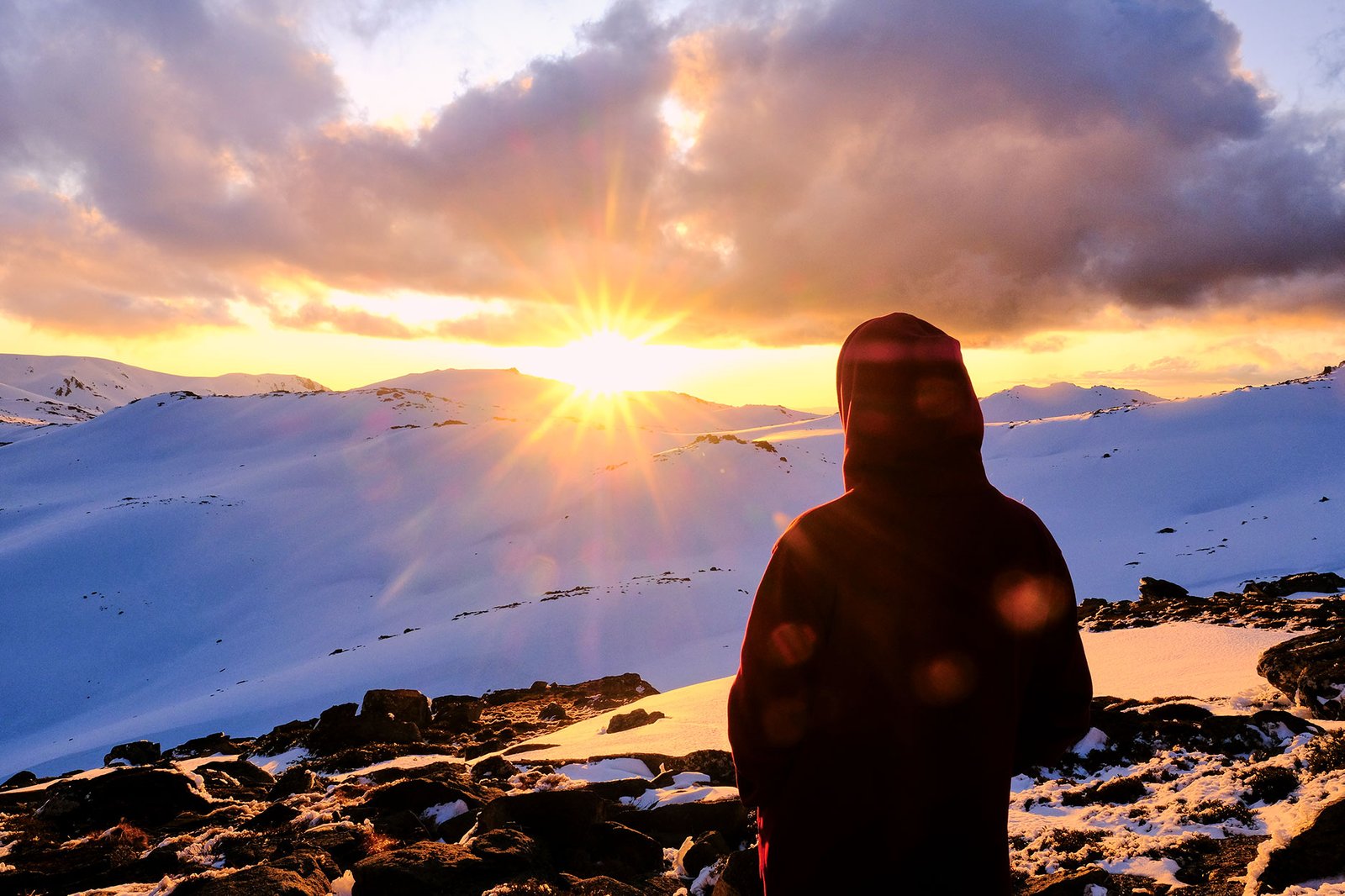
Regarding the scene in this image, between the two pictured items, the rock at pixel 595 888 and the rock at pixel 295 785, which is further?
the rock at pixel 295 785

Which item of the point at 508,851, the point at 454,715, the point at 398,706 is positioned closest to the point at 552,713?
the point at 454,715

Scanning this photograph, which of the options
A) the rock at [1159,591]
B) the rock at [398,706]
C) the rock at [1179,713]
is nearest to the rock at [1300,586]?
the rock at [1159,591]

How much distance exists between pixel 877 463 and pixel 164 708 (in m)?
Result: 33.2

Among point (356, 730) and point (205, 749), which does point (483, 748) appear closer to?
point (356, 730)

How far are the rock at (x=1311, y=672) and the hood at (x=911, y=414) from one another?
8.19 meters

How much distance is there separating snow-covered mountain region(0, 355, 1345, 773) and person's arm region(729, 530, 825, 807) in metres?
22.0

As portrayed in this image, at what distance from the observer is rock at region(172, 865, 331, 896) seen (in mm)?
4711

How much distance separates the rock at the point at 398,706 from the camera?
15362mm

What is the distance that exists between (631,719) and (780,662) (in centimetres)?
1198

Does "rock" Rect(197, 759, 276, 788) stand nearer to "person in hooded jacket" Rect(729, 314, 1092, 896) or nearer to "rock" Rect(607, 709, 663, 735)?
"rock" Rect(607, 709, 663, 735)

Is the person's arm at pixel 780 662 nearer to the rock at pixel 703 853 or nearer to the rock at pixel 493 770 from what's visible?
the rock at pixel 703 853

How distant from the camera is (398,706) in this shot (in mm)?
15711

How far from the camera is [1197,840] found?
496cm

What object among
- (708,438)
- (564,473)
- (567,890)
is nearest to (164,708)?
(567,890)
